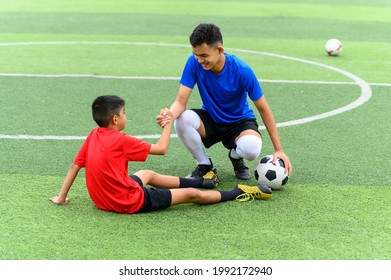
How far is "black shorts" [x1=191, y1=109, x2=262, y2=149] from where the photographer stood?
6.07 meters

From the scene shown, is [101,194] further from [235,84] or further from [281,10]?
[281,10]

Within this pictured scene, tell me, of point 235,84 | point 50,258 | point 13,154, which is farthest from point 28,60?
point 50,258

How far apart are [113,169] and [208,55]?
4.16 ft

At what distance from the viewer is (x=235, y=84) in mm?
5875

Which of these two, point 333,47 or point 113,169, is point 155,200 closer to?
point 113,169

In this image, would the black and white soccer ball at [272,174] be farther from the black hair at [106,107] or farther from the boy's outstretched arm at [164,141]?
the black hair at [106,107]

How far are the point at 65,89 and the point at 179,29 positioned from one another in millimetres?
6899

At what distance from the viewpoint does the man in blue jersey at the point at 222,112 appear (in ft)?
18.7

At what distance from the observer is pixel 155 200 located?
16.6 ft

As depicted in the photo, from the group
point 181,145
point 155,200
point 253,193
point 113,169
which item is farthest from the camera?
point 181,145

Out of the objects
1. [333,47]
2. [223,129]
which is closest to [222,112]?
[223,129]

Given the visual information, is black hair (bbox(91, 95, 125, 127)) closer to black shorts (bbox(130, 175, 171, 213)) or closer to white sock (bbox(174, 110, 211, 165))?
black shorts (bbox(130, 175, 171, 213))

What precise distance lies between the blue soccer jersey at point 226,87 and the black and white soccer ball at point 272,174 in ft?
1.84

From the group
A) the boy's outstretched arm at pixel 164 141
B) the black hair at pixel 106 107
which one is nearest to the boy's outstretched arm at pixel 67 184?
the black hair at pixel 106 107
